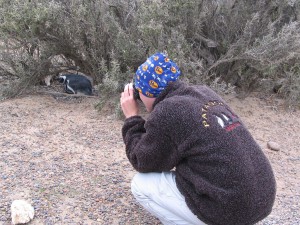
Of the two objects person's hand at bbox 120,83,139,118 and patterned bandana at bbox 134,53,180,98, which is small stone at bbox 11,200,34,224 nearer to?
person's hand at bbox 120,83,139,118

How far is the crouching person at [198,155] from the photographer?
2254 millimetres

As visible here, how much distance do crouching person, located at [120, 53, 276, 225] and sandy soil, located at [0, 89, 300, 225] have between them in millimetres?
669

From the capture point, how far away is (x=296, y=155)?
454 cm

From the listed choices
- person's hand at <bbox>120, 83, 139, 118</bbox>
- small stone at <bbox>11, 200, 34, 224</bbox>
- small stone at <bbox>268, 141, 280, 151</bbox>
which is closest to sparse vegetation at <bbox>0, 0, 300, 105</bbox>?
small stone at <bbox>268, 141, 280, 151</bbox>

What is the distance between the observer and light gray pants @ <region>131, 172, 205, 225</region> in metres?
2.53

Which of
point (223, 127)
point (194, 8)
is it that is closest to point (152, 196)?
point (223, 127)

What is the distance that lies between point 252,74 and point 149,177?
2983 millimetres

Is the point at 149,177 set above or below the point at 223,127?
below

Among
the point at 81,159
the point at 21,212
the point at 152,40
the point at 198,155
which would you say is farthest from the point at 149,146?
the point at 152,40

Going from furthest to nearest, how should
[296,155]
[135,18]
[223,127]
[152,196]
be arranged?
[135,18], [296,155], [152,196], [223,127]

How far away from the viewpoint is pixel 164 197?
2.59 metres

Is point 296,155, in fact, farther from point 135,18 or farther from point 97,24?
point 97,24

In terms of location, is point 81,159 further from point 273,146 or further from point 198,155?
point 273,146

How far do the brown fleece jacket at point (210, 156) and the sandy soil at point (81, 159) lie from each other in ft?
2.56
